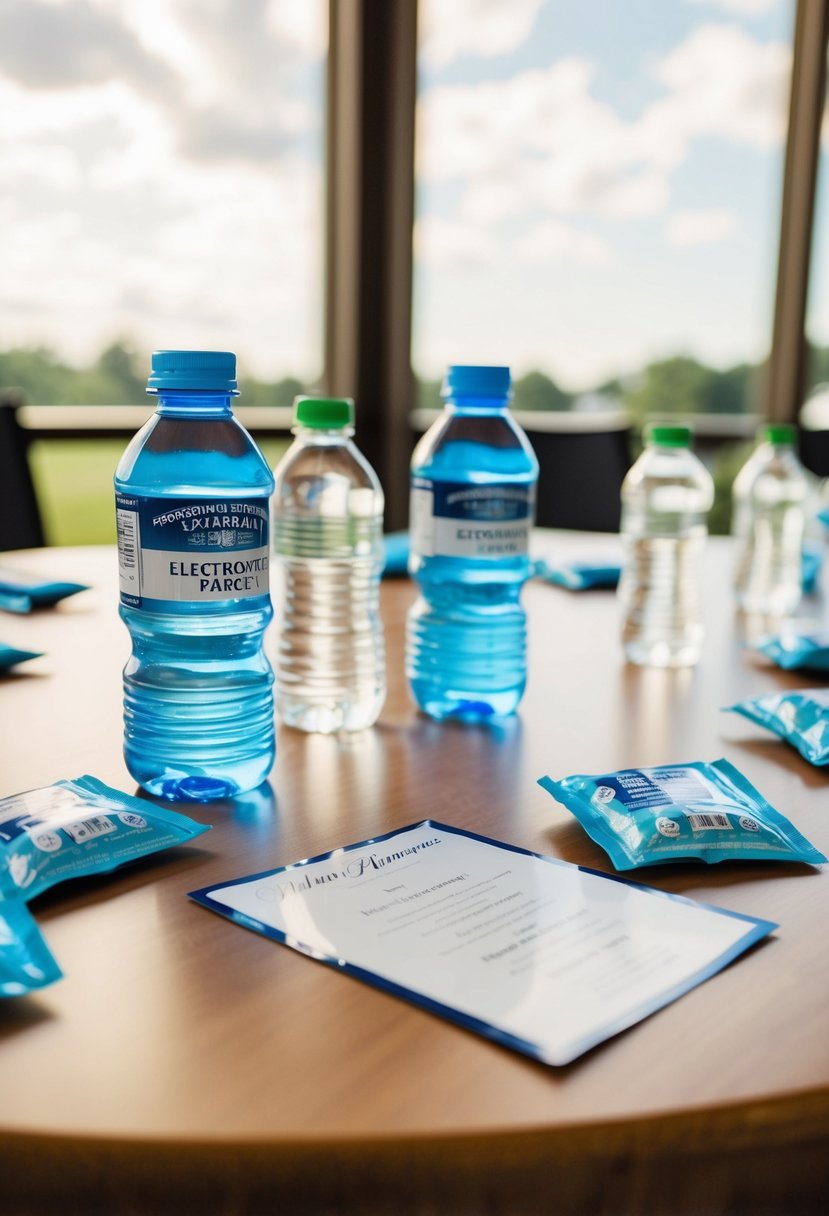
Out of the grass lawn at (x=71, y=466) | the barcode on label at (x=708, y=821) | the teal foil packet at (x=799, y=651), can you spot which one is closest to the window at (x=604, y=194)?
the grass lawn at (x=71, y=466)

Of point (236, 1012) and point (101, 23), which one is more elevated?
point (101, 23)

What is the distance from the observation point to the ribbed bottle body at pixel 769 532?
175 cm

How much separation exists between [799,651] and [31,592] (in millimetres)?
1070

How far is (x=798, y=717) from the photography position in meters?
1.07

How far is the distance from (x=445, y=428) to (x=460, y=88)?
12.9 ft

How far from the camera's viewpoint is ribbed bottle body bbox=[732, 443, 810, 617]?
175 centimetres

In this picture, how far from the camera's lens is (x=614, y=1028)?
1.85 feet

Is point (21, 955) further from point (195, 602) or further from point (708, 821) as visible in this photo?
point (708, 821)

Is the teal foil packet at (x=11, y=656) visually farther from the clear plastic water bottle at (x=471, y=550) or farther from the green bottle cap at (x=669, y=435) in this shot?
the green bottle cap at (x=669, y=435)

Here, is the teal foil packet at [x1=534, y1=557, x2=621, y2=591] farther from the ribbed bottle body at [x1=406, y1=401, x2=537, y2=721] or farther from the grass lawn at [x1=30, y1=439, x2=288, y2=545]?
the grass lawn at [x1=30, y1=439, x2=288, y2=545]

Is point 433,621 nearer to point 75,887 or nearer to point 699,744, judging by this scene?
point 699,744

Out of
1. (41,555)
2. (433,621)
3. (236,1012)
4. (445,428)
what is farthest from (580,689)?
(41,555)

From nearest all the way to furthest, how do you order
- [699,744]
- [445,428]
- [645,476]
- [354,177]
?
[699,744], [445,428], [645,476], [354,177]

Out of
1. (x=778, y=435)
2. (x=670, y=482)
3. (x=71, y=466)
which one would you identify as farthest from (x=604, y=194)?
(x=778, y=435)
